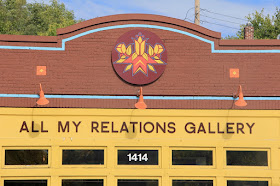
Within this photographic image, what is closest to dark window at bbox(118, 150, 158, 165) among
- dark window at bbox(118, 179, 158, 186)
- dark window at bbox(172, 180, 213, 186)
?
dark window at bbox(118, 179, 158, 186)

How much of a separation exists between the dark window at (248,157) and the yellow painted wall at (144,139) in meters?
0.14

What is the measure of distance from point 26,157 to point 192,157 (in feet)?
15.8

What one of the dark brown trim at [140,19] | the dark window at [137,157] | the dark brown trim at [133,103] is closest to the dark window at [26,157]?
the dark brown trim at [133,103]

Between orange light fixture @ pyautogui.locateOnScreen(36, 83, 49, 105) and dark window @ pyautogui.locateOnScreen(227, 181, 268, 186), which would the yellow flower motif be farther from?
dark window @ pyautogui.locateOnScreen(227, 181, 268, 186)

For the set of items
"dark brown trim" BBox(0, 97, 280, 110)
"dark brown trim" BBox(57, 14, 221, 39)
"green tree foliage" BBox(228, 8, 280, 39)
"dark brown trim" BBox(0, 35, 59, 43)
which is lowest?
"dark brown trim" BBox(0, 97, 280, 110)

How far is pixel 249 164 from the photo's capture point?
1343cm

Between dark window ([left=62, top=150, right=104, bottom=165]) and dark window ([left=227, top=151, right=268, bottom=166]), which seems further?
dark window ([left=227, top=151, right=268, bottom=166])

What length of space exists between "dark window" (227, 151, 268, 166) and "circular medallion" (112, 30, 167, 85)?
3199 mm

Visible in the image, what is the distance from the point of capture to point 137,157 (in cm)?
1339

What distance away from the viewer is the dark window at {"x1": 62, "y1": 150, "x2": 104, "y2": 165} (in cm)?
1332

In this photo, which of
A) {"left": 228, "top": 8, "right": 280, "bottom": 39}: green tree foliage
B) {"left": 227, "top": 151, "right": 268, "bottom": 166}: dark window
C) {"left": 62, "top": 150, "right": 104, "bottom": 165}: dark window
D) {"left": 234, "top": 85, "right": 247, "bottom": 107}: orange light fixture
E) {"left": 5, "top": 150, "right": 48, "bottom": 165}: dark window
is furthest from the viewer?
{"left": 228, "top": 8, "right": 280, "bottom": 39}: green tree foliage

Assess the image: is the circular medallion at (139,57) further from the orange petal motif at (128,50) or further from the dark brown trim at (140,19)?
the dark brown trim at (140,19)

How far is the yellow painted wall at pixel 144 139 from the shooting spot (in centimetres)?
1322

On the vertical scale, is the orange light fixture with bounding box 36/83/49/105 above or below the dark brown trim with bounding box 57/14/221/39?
below
